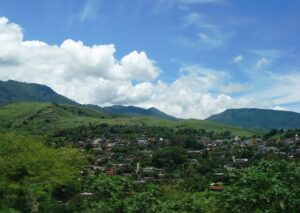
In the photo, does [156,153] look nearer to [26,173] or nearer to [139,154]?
[139,154]

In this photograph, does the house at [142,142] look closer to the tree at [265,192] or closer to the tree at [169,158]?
the tree at [169,158]

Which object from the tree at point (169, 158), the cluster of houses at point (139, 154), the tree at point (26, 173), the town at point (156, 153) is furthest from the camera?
the tree at point (169, 158)

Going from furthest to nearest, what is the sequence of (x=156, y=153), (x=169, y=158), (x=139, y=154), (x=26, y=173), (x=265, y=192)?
(x=139, y=154) < (x=156, y=153) < (x=169, y=158) < (x=26, y=173) < (x=265, y=192)

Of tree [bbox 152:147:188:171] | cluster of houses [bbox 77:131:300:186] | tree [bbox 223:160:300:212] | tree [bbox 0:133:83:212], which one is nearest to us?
tree [bbox 223:160:300:212]

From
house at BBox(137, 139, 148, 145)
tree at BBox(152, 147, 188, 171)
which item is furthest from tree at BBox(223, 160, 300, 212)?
house at BBox(137, 139, 148, 145)

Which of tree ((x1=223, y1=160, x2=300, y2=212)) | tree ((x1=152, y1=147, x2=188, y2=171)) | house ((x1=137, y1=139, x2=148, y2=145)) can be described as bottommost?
tree ((x1=152, y1=147, x2=188, y2=171))

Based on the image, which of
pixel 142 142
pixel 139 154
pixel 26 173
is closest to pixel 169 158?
pixel 139 154

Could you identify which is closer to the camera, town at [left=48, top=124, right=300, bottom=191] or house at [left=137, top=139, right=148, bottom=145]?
town at [left=48, top=124, right=300, bottom=191]

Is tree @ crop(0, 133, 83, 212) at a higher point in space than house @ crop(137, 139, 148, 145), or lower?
lower

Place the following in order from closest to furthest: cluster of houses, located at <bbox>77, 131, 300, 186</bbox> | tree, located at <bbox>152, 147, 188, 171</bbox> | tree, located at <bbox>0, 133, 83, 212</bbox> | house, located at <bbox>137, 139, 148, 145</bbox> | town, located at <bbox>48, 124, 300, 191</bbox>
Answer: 1. tree, located at <bbox>0, 133, 83, 212</bbox>
2. town, located at <bbox>48, 124, 300, 191</bbox>
3. cluster of houses, located at <bbox>77, 131, 300, 186</bbox>
4. tree, located at <bbox>152, 147, 188, 171</bbox>
5. house, located at <bbox>137, 139, 148, 145</bbox>

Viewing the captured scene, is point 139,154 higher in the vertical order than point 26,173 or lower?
lower

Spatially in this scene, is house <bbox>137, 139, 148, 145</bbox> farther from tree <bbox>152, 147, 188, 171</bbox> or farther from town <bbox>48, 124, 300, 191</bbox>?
tree <bbox>152, 147, 188, 171</bbox>

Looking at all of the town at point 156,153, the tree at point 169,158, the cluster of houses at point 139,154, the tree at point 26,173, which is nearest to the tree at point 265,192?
the tree at point 26,173

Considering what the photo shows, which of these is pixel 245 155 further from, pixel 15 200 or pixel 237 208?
pixel 237 208
